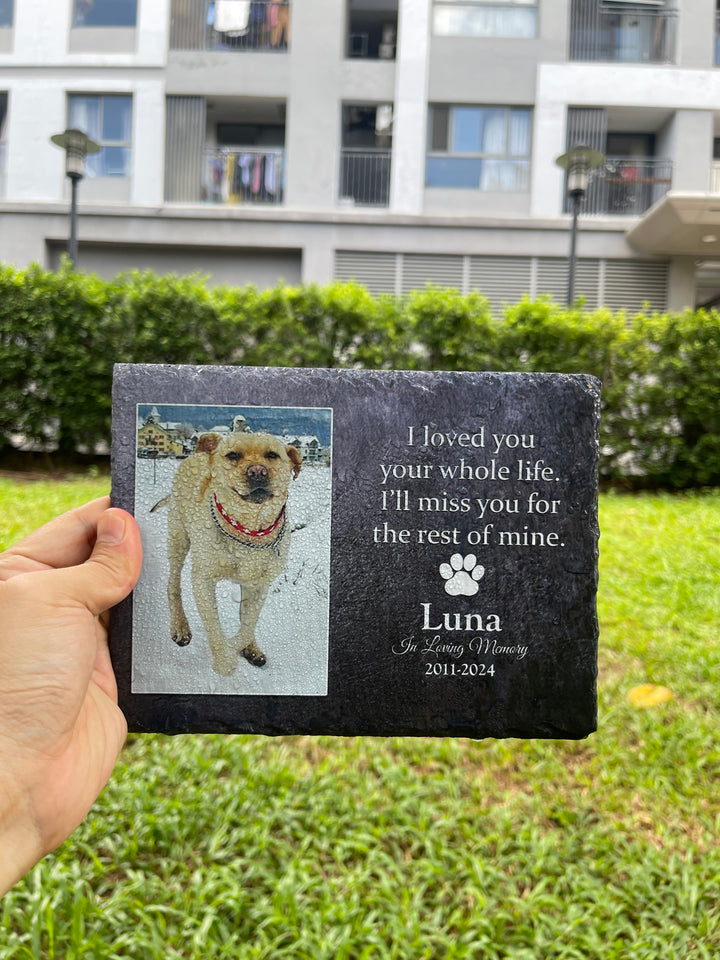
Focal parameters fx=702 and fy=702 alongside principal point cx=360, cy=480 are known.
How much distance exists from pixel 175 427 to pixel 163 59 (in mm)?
12645

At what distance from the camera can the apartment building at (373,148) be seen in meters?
11.0

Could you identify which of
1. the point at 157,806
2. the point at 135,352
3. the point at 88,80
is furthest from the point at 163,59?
the point at 157,806

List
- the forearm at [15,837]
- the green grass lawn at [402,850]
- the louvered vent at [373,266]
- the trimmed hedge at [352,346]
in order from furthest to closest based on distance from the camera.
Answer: the louvered vent at [373,266]
the trimmed hedge at [352,346]
the green grass lawn at [402,850]
the forearm at [15,837]

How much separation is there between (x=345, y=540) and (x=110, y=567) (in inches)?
10.2

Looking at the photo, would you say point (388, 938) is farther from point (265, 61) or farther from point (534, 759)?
point (265, 61)

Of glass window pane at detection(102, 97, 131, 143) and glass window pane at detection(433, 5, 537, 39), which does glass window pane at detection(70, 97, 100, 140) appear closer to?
glass window pane at detection(102, 97, 131, 143)

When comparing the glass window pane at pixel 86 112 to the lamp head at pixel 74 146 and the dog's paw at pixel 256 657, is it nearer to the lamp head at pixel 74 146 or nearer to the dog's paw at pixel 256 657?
the lamp head at pixel 74 146

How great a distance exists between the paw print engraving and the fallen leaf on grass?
150 cm

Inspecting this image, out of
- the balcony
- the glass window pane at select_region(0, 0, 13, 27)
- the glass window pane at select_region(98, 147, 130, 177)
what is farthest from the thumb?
the glass window pane at select_region(0, 0, 13, 27)

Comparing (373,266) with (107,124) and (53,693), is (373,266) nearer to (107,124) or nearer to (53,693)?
(107,124)

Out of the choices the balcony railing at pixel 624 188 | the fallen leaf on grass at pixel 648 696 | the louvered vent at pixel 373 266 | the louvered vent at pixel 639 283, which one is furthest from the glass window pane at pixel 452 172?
the fallen leaf on grass at pixel 648 696

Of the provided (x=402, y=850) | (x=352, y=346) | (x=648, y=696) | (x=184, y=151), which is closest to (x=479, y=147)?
(x=184, y=151)

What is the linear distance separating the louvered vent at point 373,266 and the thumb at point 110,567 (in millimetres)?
10734

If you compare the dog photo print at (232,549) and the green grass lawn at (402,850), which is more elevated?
the dog photo print at (232,549)
